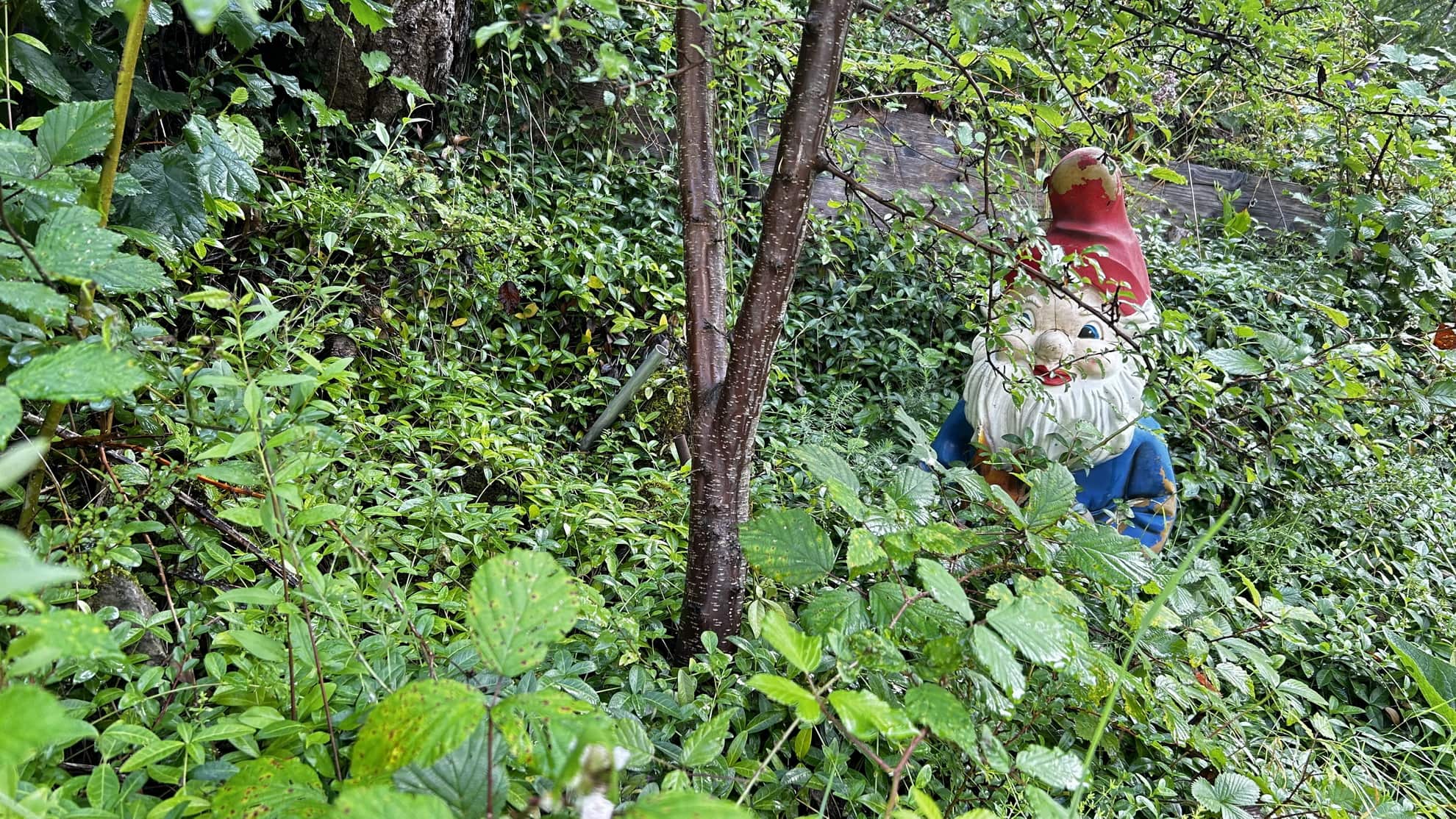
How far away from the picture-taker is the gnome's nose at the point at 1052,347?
80.2 inches

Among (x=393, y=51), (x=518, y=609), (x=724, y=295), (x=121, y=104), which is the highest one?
(x=393, y=51)

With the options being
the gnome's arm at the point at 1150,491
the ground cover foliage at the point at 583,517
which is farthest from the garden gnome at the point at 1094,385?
the ground cover foliage at the point at 583,517

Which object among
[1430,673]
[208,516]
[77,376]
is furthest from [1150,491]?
[77,376]

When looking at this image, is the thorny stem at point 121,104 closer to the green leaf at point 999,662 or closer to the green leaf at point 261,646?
the green leaf at point 261,646

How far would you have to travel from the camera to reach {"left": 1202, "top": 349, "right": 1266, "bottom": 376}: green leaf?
1285mm

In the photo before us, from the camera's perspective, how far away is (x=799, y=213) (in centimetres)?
Result: 126

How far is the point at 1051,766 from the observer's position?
1016 mm

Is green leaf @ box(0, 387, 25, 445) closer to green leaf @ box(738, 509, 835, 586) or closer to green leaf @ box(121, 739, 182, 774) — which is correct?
green leaf @ box(121, 739, 182, 774)

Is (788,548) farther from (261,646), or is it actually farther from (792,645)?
(261,646)

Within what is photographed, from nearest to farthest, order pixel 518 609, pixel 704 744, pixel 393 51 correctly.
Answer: pixel 518 609, pixel 704 744, pixel 393 51

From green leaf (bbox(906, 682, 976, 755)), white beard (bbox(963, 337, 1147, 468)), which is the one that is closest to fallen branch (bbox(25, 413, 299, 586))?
green leaf (bbox(906, 682, 976, 755))

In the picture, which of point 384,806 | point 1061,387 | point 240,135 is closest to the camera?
point 384,806

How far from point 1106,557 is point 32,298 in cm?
128

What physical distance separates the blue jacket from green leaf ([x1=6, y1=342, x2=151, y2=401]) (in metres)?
1.86
